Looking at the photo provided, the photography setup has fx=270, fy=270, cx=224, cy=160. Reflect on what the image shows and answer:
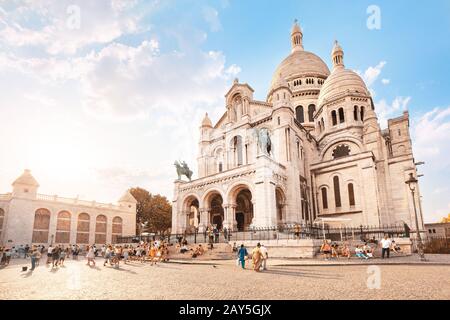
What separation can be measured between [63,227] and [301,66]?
158 feet

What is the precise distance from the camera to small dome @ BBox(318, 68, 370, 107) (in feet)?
124

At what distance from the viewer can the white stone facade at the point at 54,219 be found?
32.8 metres

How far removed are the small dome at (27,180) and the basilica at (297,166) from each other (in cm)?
1898

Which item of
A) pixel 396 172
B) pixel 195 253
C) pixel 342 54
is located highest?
pixel 342 54

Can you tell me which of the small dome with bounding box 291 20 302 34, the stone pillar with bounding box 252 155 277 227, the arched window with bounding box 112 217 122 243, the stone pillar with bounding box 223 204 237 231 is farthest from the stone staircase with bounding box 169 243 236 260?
the small dome with bounding box 291 20 302 34

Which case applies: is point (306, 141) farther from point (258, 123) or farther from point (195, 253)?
point (195, 253)

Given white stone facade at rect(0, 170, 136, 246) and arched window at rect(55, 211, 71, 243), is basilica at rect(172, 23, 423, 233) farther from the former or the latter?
arched window at rect(55, 211, 71, 243)

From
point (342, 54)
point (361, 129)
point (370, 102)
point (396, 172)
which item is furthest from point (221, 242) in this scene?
point (342, 54)

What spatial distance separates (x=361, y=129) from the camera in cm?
3506

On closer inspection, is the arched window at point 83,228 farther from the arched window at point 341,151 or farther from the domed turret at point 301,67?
the domed turret at point 301,67

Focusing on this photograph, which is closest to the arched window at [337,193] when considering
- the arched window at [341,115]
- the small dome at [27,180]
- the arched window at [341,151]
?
the arched window at [341,151]

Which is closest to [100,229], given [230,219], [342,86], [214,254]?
[230,219]

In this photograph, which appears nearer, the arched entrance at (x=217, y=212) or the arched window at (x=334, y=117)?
the arched entrance at (x=217, y=212)
